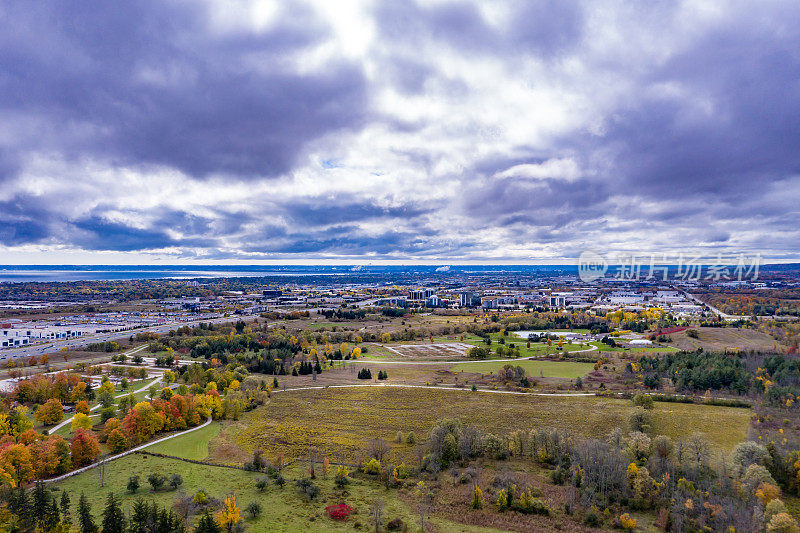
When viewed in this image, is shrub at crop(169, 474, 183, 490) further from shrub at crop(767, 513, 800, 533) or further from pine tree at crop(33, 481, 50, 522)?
shrub at crop(767, 513, 800, 533)

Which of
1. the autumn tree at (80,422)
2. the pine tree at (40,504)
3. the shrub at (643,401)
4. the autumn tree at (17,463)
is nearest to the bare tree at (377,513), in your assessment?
the pine tree at (40,504)

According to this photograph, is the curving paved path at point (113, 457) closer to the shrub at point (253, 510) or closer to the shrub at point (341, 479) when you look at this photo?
the shrub at point (253, 510)

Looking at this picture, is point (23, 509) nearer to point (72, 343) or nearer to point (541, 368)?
point (541, 368)

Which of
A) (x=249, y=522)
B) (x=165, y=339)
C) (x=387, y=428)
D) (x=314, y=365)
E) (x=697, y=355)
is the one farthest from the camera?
(x=165, y=339)

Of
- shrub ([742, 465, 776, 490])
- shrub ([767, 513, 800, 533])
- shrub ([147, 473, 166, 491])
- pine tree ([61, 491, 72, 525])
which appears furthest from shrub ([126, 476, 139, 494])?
shrub ([742, 465, 776, 490])

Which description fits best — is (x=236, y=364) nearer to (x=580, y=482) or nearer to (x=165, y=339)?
(x=165, y=339)

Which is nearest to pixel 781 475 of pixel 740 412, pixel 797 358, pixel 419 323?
pixel 740 412

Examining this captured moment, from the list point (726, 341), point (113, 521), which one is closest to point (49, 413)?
point (113, 521)
